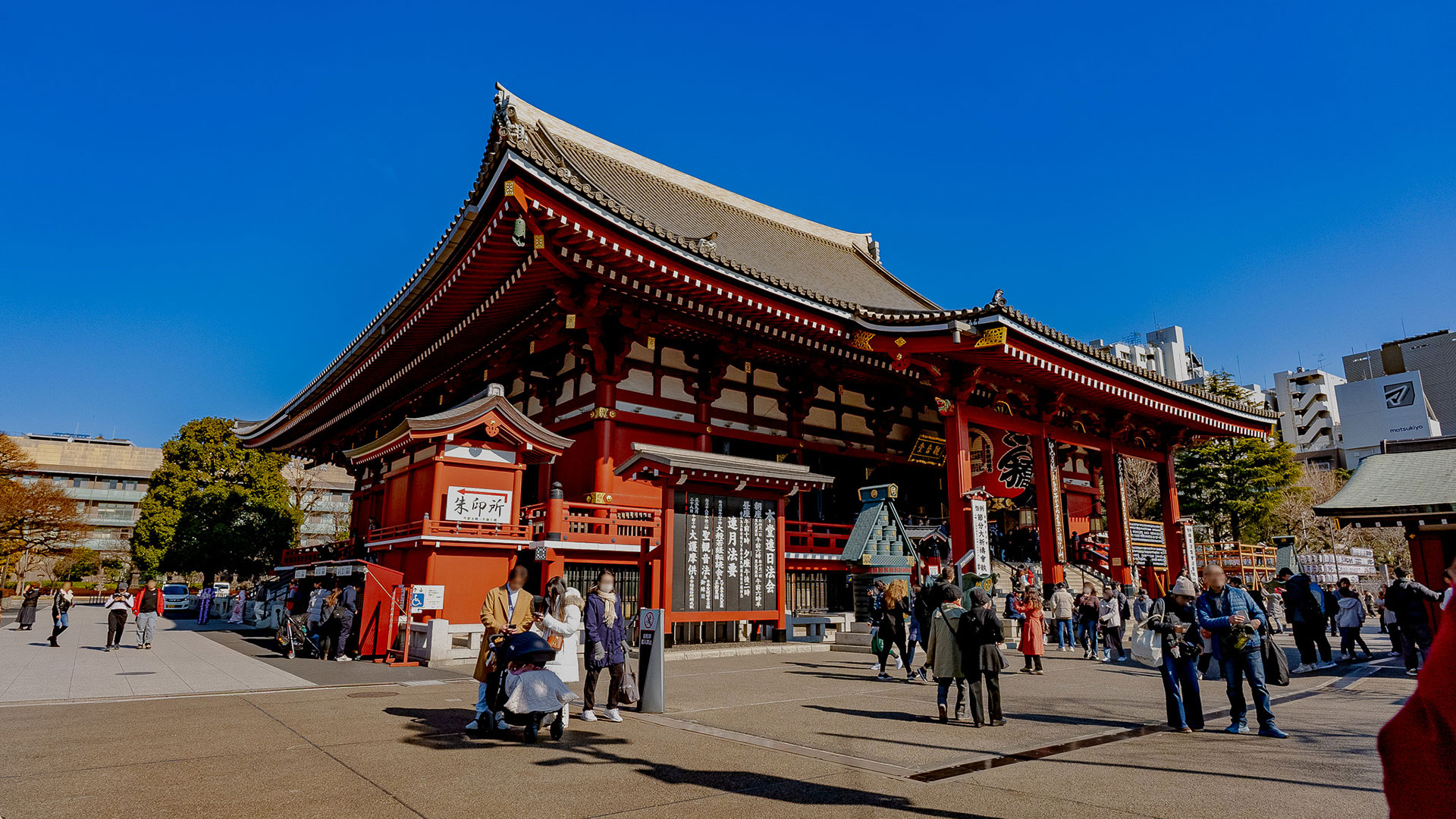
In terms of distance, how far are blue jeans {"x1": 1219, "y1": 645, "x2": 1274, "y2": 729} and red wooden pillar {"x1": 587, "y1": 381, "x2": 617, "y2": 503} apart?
1165 centimetres

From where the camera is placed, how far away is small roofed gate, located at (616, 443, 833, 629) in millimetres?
14586

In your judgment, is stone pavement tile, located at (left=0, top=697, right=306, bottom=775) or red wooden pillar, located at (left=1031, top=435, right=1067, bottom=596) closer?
stone pavement tile, located at (left=0, top=697, right=306, bottom=775)

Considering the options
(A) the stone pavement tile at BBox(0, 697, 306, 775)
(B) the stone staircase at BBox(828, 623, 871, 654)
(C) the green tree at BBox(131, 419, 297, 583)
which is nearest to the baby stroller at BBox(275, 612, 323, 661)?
(A) the stone pavement tile at BBox(0, 697, 306, 775)

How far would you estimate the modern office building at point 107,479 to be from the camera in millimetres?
71562

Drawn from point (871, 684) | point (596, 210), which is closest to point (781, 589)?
point (871, 684)

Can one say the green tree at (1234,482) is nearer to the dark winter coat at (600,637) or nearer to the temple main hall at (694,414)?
the temple main hall at (694,414)

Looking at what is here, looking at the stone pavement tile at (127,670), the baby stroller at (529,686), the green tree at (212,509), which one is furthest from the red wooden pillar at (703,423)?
the green tree at (212,509)

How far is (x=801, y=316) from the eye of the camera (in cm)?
1672

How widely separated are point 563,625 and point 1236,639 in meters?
6.44

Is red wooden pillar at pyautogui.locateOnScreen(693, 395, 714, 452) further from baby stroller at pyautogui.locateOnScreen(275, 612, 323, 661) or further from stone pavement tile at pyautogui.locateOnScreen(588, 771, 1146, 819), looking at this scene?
stone pavement tile at pyautogui.locateOnScreen(588, 771, 1146, 819)

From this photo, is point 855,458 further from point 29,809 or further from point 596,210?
point 29,809

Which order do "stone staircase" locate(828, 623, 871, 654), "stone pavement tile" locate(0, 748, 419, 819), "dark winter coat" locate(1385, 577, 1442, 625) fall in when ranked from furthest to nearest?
"stone staircase" locate(828, 623, 871, 654), "dark winter coat" locate(1385, 577, 1442, 625), "stone pavement tile" locate(0, 748, 419, 819)

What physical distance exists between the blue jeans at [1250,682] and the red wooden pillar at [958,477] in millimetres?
9767

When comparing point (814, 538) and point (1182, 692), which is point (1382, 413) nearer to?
point (814, 538)
